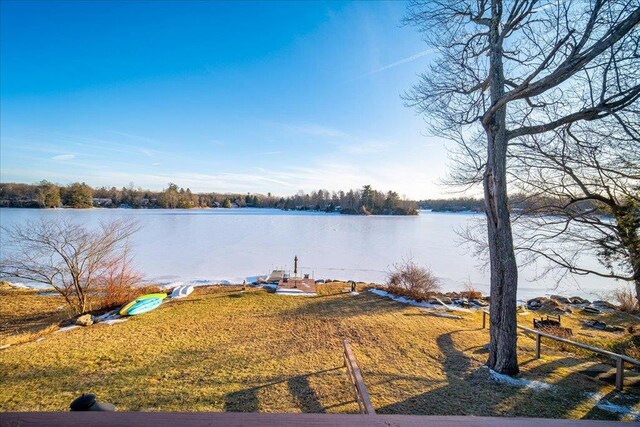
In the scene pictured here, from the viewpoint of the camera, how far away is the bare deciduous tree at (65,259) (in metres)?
7.66

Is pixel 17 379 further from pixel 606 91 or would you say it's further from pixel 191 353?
pixel 606 91

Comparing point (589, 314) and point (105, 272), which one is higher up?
point (105, 272)

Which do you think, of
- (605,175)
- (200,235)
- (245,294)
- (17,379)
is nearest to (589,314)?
(605,175)

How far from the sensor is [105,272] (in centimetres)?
862

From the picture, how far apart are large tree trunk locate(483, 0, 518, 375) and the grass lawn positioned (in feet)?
1.92

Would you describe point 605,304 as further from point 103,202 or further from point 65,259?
point 103,202

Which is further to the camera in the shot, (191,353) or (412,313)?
(412,313)

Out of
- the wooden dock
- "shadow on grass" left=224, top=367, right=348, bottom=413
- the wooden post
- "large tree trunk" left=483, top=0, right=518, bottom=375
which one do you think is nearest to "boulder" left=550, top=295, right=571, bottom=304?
the wooden post

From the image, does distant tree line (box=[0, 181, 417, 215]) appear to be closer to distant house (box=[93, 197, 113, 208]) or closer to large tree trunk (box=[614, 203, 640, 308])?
distant house (box=[93, 197, 113, 208])

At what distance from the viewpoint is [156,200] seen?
56.3 meters

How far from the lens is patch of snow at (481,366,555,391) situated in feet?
13.5

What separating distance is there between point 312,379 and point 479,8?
263 inches

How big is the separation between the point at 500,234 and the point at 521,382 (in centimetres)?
231

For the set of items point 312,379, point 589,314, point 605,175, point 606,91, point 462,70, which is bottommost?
point 589,314
